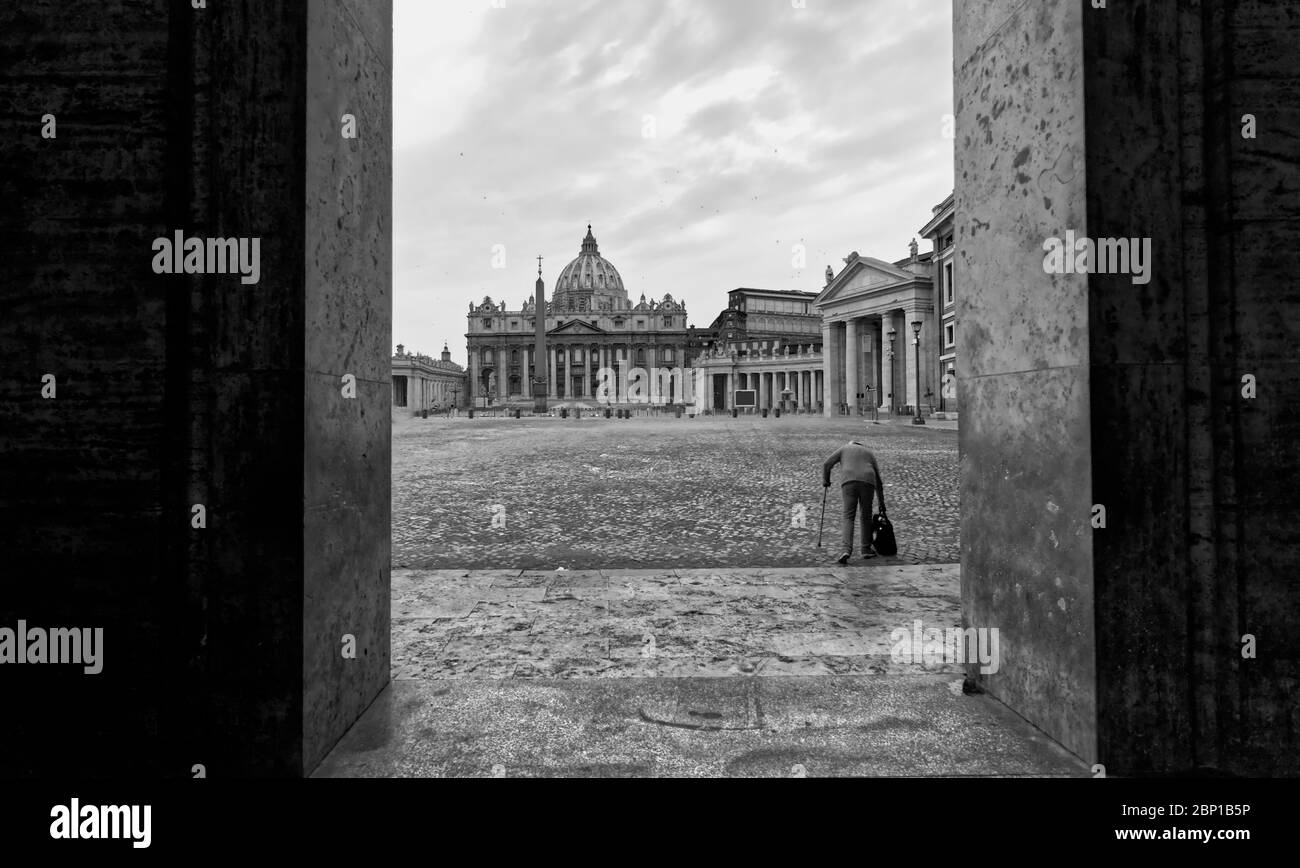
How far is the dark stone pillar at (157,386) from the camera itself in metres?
2.54

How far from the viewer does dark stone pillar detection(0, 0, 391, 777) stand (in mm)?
2539

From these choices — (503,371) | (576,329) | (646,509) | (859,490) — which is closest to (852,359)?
(646,509)

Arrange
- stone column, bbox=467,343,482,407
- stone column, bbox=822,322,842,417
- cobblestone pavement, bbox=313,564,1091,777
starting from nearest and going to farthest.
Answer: cobblestone pavement, bbox=313,564,1091,777
stone column, bbox=822,322,842,417
stone column, bbox=467,343,482,407

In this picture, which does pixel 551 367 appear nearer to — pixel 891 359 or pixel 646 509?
pixel 891 359

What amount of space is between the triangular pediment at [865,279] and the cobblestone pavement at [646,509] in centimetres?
3325

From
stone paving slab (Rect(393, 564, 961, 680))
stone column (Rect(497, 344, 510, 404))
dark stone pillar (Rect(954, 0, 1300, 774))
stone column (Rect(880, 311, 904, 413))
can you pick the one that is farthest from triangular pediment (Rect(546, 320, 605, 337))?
dark stone pillar (Rect(954, 0, 1300, 774))

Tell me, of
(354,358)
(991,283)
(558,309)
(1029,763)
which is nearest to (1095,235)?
(991,283)

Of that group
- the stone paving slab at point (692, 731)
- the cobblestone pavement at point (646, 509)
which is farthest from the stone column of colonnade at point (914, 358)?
the stone paving slab at point (692, 731)

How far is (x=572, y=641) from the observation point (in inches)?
168

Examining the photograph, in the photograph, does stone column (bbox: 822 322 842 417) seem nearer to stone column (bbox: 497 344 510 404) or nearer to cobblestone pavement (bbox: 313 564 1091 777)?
cobblestone pavement (bbox: 313 564 1091 777)

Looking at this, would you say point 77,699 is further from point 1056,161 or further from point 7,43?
point 1056,161

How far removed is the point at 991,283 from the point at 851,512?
165 inches

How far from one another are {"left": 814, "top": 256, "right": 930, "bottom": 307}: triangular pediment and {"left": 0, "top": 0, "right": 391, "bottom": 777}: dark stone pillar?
5025 cm

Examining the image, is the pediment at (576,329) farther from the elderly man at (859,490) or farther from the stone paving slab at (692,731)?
the stone paving slab at (692,731)
